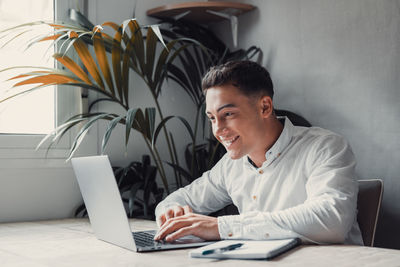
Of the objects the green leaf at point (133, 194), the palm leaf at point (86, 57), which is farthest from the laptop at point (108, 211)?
the palm leaf at point (86, 57)

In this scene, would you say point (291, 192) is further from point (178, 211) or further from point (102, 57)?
point (102, 57)

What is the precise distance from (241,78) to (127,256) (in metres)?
0.83

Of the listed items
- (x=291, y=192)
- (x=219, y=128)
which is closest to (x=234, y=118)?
(x=219, y=128)

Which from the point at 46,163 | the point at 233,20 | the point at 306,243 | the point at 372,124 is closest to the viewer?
the point at 306,243

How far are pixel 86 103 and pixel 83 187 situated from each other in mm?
1117

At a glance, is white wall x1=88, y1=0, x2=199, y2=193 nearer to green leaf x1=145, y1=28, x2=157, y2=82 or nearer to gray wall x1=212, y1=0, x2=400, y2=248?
green leaf x1=145, y1=28, x2=157, y2=82

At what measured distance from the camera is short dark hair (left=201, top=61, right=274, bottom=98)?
1.83 meters

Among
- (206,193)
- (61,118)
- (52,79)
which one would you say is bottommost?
(206,193)

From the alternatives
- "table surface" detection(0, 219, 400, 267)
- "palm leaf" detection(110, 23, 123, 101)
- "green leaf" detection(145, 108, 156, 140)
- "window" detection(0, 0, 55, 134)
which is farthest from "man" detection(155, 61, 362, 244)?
"window" detection(0, 0, 55, 134)

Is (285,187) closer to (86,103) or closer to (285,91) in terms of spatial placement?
(285,91)

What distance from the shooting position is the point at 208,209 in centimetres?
221

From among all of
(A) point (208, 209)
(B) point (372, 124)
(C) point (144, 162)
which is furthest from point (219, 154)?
(B) point (372, 124)

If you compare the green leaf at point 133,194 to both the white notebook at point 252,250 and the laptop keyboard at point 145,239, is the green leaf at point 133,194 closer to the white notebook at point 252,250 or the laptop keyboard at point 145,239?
the laptop keyboard at point 145,239

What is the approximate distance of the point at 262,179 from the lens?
6.29 ft
